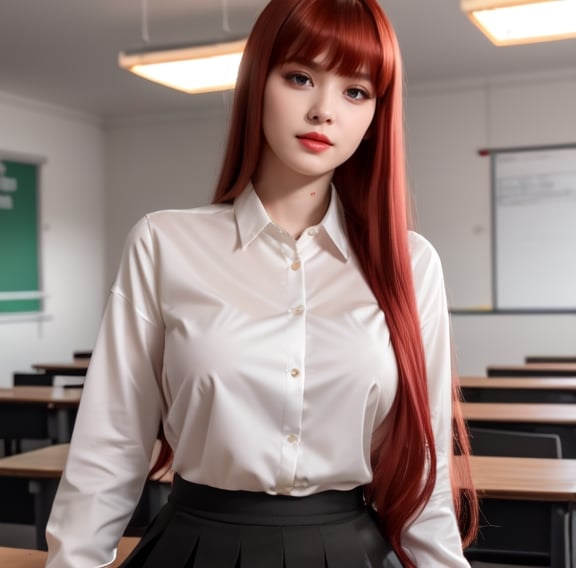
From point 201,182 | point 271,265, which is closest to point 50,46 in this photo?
point 201,182

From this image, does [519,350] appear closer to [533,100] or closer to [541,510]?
[533,100]

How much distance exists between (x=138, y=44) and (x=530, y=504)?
4.67 m

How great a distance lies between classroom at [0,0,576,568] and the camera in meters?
7.19

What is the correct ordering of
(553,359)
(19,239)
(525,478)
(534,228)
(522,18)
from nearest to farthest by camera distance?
(525,478) → (522,18) → (553,359) → (534,228) → (19,239)

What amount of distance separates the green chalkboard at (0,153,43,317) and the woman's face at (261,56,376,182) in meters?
6.74

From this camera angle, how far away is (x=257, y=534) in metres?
Result: 1.10

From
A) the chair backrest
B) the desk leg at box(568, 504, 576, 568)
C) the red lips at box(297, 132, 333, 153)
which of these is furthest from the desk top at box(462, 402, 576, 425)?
the red lips at box(297, 132, 333, 153)

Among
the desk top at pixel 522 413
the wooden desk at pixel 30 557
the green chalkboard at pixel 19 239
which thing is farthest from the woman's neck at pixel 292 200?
the green chalkboard at pixel 19 239

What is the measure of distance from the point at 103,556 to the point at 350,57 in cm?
74

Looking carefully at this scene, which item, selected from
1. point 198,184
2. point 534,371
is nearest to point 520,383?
point 534,371

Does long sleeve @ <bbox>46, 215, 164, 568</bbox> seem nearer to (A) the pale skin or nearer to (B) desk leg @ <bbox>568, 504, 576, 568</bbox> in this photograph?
(A) the pale skin

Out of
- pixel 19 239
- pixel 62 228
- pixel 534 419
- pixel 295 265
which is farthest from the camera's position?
pixel 62 228

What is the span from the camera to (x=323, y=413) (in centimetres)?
112

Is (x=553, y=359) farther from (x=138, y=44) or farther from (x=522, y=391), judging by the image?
(x=138, y=44)
